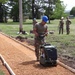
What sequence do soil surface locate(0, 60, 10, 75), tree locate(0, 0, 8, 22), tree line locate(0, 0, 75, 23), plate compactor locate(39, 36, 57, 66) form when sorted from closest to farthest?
1. soil surface locate(0, 60, 10, 75)
2. plate compactor locate(39, 36, 57, 66)
3. tree locate(0, 0, 8, 22)
4. tree line locate(0, 0, 75, 23)

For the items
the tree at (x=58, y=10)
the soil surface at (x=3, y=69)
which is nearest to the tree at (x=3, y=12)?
the tree at (x=58, y=10)

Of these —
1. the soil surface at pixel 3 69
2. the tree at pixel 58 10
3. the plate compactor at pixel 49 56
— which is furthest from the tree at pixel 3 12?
the plate compactor at pixel 49 56

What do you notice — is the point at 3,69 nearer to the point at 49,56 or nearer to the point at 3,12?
the point at 49,56

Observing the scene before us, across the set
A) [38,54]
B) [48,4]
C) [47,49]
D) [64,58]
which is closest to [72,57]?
[64,58]

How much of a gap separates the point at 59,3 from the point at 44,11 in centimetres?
551

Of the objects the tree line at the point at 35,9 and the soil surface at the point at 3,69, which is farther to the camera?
the tree line at the point at 35,9

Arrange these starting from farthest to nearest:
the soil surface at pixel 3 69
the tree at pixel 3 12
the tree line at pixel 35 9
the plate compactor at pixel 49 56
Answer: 1. the tree line at pixel 35 9
2. the tree at pixel 3 12
3. the plate compactor at pixel 49 56
4. the soil surface at pixel 3 69

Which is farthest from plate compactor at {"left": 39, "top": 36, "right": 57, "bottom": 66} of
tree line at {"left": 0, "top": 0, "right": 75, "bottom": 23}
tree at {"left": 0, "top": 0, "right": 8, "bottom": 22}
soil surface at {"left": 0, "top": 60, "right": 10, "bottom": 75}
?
tree line at {"left": 0, "top": 0, "right": 75, "bottom": 23}

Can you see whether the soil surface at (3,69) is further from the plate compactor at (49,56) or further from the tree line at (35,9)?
the tree line at (35,9)

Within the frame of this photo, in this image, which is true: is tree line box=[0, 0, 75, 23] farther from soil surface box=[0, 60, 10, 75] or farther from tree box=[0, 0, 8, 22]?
soil surface box=[0, 60, 10, 75]

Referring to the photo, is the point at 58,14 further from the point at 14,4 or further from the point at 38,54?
the point at 38,54

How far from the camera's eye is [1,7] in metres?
77.3

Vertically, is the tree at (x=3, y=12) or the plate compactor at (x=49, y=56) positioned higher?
the plate compactor at (x=49, y=56)

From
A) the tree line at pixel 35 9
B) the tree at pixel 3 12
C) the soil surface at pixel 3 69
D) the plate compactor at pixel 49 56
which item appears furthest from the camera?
the tree line at pixel 35 9
